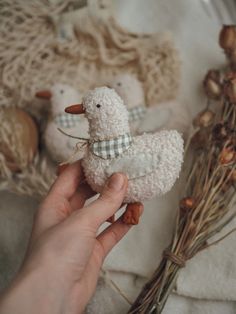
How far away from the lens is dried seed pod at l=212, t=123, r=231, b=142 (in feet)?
2.62

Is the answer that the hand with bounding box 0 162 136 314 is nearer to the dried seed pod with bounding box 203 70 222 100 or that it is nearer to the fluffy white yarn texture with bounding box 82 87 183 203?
the fluffy white yarn texture with bounding box 82 87 183 203

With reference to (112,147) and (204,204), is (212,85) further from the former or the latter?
(112,147)

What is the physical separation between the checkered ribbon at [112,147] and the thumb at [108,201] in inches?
1.3

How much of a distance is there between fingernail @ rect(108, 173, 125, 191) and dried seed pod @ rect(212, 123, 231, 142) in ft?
0.85

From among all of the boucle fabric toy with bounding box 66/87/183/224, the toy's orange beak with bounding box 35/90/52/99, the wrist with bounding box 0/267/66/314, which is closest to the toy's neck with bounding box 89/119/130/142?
the boucle fabric toy with bounding box 66/87/183/224

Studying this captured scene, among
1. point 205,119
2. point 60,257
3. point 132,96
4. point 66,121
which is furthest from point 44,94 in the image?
point 60,257

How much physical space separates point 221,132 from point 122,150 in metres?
0.24

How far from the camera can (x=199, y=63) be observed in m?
1.05

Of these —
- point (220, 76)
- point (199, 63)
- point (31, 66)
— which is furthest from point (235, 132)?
point (31, 66)

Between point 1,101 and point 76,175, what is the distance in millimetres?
335

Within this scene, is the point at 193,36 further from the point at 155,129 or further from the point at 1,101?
the point at 1,101

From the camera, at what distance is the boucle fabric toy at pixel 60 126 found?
0.89m

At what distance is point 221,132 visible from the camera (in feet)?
2.63

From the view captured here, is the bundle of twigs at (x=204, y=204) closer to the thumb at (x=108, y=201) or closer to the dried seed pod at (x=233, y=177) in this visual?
the dried seed pod at (x=233, y=177)
